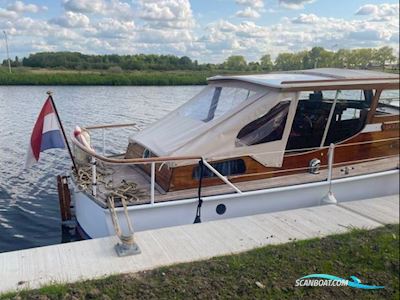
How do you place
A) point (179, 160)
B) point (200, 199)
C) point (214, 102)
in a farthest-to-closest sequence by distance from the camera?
point (214, 102)
point (200, 199)
point (179, 160)

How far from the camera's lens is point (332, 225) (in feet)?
17.1

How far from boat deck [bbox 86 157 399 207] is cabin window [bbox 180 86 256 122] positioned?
125cm

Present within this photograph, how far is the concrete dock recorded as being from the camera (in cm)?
386

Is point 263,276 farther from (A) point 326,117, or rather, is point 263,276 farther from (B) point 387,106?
(B) point 387,106

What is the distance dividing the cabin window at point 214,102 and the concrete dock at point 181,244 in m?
1.90

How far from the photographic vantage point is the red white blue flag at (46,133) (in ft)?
18.9

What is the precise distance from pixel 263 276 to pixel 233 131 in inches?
98.3

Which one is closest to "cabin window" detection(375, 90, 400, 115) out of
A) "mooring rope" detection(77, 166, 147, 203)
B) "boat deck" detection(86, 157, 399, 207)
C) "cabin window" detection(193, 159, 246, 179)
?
"boat deck" detection(86, 157, 399, 207)

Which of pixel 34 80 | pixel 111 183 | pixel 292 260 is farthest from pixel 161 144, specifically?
pixel 34 80

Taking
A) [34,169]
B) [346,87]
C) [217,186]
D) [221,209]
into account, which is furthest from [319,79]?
[34,169]

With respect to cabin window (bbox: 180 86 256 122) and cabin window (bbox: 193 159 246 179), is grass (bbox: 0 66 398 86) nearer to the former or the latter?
cabin window (bbox: 180 86 256 122)

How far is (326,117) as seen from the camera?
21.8 ft

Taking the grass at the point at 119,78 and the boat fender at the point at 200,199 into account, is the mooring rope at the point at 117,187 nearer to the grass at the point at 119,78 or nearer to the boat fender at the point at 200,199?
the boat fender at the point at 200,199

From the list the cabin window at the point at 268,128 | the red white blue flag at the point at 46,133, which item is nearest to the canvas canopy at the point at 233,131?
the cabin window at the point at 268,128
